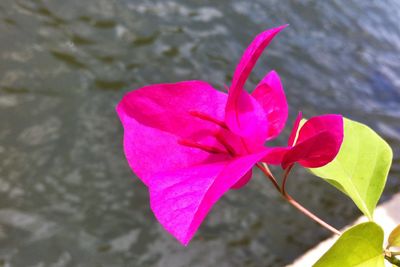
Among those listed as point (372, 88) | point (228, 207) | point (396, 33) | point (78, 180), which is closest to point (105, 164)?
point (78, 180)

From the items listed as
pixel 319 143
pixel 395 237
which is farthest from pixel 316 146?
pixel 395 237

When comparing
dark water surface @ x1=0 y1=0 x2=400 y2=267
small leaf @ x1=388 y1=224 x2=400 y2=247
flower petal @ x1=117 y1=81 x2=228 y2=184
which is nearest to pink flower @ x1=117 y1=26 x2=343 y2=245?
flower petal @ x1=117 y1=81 x2=228 y2=184

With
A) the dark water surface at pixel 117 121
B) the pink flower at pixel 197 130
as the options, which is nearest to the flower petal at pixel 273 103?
the pink flower at pixel 197 130

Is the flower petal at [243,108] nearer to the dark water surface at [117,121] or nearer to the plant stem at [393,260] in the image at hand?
the plant stem at [393,260]

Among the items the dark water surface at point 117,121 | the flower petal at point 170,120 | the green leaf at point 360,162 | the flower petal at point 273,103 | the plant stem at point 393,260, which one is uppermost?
the flower petal at point 273,103

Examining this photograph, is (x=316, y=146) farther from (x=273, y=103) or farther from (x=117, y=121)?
(x=117, y=121)

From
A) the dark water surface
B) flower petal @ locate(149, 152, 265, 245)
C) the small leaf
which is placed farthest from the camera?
the dark water surface

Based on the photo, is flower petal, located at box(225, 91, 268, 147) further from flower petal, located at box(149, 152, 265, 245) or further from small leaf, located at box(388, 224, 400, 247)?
small leaf, located at box(388, 224, 400, 247)
